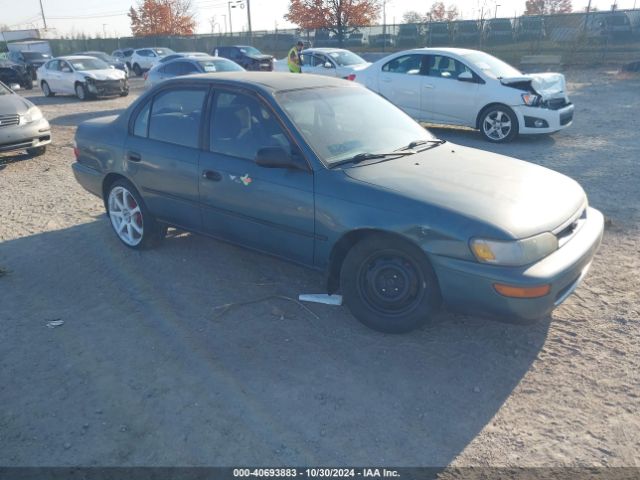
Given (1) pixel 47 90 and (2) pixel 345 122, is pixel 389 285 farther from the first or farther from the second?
(1) pixel 47 90

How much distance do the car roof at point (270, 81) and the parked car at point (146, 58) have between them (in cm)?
2804

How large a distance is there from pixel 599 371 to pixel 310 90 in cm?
290

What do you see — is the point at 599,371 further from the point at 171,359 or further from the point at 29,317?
the point at 29,317

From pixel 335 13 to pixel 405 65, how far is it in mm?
31241

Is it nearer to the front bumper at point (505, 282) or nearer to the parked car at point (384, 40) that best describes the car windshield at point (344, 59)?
the front bumper at point (505, 282)

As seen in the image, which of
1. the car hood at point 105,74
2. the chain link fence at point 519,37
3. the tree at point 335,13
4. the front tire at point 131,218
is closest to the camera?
the front tire at point 131,218

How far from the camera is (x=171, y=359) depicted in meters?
3.44

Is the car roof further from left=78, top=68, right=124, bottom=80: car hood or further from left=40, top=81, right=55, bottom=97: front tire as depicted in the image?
left=40, top=81, right=55, bottom=97: front tire

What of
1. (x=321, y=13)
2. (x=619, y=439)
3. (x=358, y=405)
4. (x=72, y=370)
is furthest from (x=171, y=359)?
(x=321, y=13)

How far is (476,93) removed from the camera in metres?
9.65

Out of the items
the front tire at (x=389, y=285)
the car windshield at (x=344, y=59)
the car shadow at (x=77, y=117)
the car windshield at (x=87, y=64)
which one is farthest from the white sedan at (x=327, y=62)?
the front tire at (x=389, y=285)

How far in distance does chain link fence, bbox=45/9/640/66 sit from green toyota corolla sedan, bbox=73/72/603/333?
957 inches

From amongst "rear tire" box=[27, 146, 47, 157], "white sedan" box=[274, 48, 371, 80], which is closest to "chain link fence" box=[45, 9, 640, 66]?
"white sedan" box=[274, 48, 371, 80]

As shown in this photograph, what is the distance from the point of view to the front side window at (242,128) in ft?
13.0
